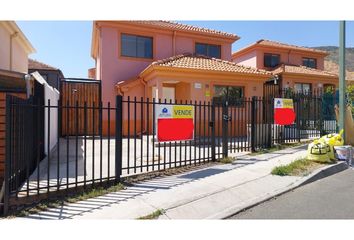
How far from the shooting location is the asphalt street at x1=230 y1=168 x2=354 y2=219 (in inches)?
179

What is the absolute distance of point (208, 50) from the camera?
1875 centimetres

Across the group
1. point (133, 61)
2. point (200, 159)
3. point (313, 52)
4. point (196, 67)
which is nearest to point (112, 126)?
point (133, 61)

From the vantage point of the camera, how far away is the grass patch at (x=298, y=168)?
7.02 meters

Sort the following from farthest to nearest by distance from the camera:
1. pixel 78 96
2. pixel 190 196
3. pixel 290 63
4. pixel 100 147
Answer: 1. pixel 290 63
2. pixel 78 96
3. pixel 100 147
4. pixel 190 196

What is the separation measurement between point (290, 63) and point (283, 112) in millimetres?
18011

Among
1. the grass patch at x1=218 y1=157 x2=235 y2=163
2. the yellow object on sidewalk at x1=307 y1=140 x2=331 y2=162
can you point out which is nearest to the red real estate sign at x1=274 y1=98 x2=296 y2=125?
the yellow object on sidewalk at x1=307 y1=140 x2=331 y2=162

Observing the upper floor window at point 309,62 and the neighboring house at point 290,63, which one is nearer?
the neighboring house at point 290,63

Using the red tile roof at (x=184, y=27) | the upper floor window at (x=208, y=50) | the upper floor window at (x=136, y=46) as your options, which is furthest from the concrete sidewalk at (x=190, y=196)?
the upper floor window at (x=208, y=50)

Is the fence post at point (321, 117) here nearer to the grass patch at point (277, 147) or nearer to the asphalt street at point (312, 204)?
the grass patch at point (277, 147)

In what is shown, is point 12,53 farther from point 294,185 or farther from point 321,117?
point 321,117

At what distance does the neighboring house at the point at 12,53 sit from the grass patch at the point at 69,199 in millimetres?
4624

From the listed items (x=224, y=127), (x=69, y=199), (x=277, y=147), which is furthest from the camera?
(x=277, y=147)

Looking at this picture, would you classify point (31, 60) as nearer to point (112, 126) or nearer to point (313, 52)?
point (112, 126)

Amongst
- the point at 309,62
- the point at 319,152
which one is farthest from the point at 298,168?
the point at 309,62
